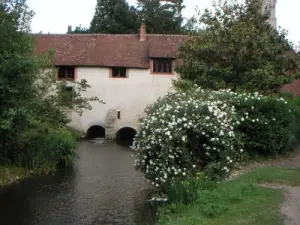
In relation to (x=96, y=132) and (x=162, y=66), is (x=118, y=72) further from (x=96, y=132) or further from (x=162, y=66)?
(x=96, y=132)

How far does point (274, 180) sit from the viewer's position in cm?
1177

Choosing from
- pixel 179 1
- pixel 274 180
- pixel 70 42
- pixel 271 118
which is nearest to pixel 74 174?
pixel 271 118

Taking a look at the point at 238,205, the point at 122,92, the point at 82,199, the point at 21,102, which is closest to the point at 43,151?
the point at 21,102

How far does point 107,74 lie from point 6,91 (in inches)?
756

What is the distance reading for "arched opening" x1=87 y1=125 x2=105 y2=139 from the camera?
37.7 m

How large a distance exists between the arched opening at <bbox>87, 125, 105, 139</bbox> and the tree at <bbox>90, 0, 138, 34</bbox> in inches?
562

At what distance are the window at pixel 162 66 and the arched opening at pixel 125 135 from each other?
18.2ft

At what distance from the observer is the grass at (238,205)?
351 inches

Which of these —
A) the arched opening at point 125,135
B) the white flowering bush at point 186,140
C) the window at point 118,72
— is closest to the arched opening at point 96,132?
the arched opening at point 125,135

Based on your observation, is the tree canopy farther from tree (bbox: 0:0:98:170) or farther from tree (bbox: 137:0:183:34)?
tree (bbox: 0:0:98:170)

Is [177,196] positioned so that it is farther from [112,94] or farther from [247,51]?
[112,94]

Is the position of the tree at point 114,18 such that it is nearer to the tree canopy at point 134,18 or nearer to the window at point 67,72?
the tree canopy at point 134,18

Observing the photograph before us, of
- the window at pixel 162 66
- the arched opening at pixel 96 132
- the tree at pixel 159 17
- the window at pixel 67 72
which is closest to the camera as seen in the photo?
the window at pixel 162 66

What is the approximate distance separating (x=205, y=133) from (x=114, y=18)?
37.9 m
